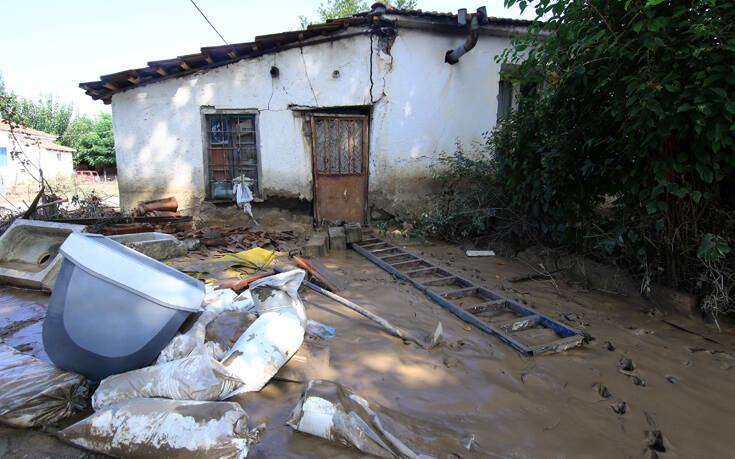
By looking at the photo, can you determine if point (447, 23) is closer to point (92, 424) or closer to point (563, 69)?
point (563, 69)

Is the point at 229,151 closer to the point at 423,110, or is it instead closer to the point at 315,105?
the point at 315,105

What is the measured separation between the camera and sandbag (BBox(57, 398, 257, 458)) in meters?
1.37

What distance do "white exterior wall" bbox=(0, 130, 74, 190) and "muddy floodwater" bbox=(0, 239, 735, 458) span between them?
18.6m

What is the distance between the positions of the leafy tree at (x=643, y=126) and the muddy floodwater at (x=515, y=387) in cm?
84

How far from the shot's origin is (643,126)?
274 centimetres

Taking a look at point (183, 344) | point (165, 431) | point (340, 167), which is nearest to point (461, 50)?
point (340, 167)

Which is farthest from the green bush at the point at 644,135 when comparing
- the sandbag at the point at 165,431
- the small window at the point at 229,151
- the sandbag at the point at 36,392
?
the small window at the point at 229,151

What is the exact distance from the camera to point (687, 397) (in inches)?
82.8

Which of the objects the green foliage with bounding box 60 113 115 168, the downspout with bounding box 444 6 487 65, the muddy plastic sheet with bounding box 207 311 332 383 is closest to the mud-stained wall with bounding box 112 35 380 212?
the downspout with bounding box 444 6 487 65

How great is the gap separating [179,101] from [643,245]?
7.60m

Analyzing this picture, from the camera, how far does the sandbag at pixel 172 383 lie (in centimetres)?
162

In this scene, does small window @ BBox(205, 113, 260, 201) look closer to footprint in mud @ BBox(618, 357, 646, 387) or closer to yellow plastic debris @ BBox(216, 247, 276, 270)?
Answer: yellow plastic debris @ BBox(216, 247, 276, 270)

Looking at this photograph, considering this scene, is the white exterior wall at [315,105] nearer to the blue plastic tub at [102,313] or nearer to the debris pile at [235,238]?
the debris pile at [235,238]

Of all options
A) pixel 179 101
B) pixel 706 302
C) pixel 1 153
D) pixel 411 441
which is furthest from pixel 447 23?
pixel 1 153
